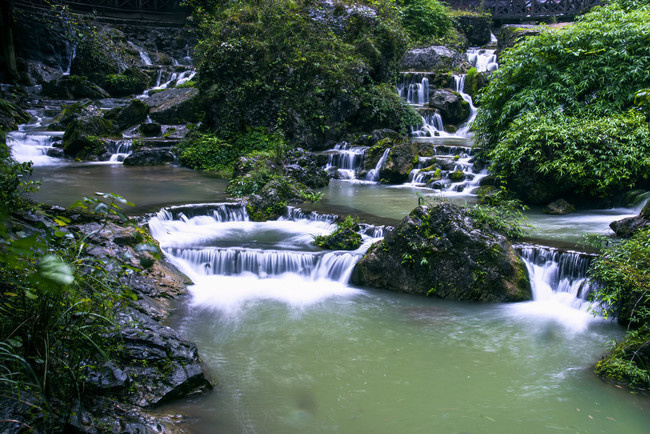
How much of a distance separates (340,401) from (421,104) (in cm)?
1781

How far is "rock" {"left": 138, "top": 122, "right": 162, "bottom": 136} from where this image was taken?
17.3 metres

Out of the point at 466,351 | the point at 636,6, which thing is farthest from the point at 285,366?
the point at 636,6

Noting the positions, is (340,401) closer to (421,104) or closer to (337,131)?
(337,131)

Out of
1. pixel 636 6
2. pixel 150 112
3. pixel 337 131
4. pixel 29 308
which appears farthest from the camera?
pixel 150 112

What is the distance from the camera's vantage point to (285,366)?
4.56 m

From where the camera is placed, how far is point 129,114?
18000mm

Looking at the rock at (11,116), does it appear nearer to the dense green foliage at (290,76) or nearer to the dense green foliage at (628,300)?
the dense green foliage at (290,76)

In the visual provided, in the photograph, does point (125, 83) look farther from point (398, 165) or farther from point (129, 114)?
point (398, 165)

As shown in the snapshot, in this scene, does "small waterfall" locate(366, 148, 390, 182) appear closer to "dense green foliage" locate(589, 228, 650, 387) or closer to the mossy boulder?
"dense green foliage" locate(589, 228, 650, 387)

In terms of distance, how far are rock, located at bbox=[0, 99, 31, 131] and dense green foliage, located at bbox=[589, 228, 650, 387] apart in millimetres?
17620

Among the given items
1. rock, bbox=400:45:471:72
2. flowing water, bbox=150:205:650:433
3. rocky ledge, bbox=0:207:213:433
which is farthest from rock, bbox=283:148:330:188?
rock, bbox=400:45:471:72

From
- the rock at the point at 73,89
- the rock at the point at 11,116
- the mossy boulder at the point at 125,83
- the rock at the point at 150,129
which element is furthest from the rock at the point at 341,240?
the mossy boulder at the point at 125,83

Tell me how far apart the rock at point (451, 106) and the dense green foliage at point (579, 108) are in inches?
272

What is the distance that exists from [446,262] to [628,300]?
7.40 feet
